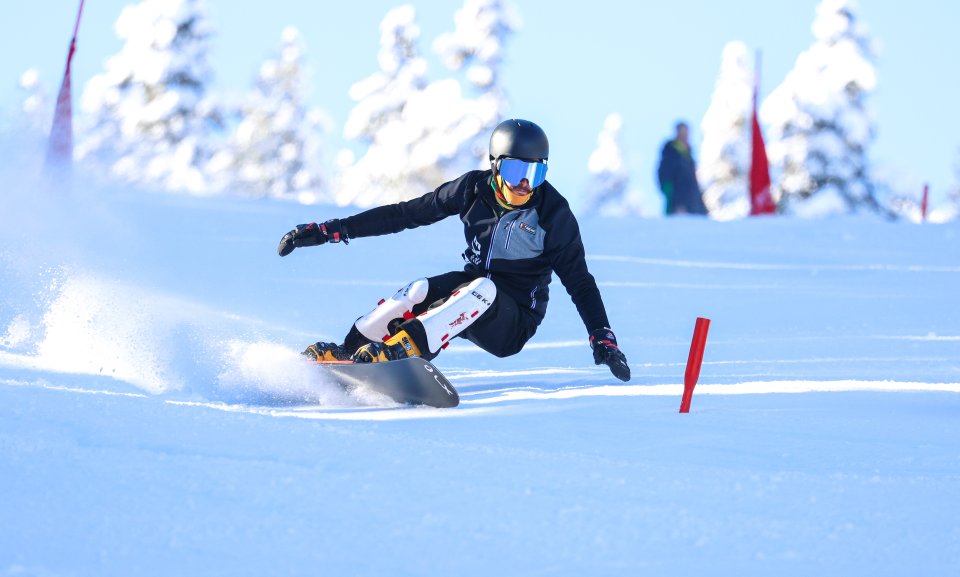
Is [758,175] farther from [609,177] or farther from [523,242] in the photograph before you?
[609,177]

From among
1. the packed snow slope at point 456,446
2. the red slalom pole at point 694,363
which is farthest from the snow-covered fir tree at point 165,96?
the red slalom pole at point 694,363

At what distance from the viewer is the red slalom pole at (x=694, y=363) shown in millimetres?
4124

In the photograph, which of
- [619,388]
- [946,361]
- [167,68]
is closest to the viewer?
[619,388]

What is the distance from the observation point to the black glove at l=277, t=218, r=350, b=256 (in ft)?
16.7

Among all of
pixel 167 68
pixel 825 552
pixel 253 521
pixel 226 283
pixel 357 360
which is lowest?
pixel 825 552

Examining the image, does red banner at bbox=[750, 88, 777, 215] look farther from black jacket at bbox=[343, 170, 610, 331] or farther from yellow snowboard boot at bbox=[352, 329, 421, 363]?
yellow snowboard boot at bbox=[352, 329, 421, 363]

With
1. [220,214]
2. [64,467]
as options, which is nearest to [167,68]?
[220,214]

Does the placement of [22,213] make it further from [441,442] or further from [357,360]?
[441,442]

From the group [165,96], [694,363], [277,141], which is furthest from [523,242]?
[277,141]

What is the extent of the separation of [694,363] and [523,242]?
3.29ft

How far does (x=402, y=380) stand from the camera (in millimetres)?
4324

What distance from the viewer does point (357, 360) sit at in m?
4.55

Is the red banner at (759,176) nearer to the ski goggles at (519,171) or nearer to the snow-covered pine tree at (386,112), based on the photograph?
the ski goggles at (519,171)

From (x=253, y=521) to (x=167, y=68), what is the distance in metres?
37.3
